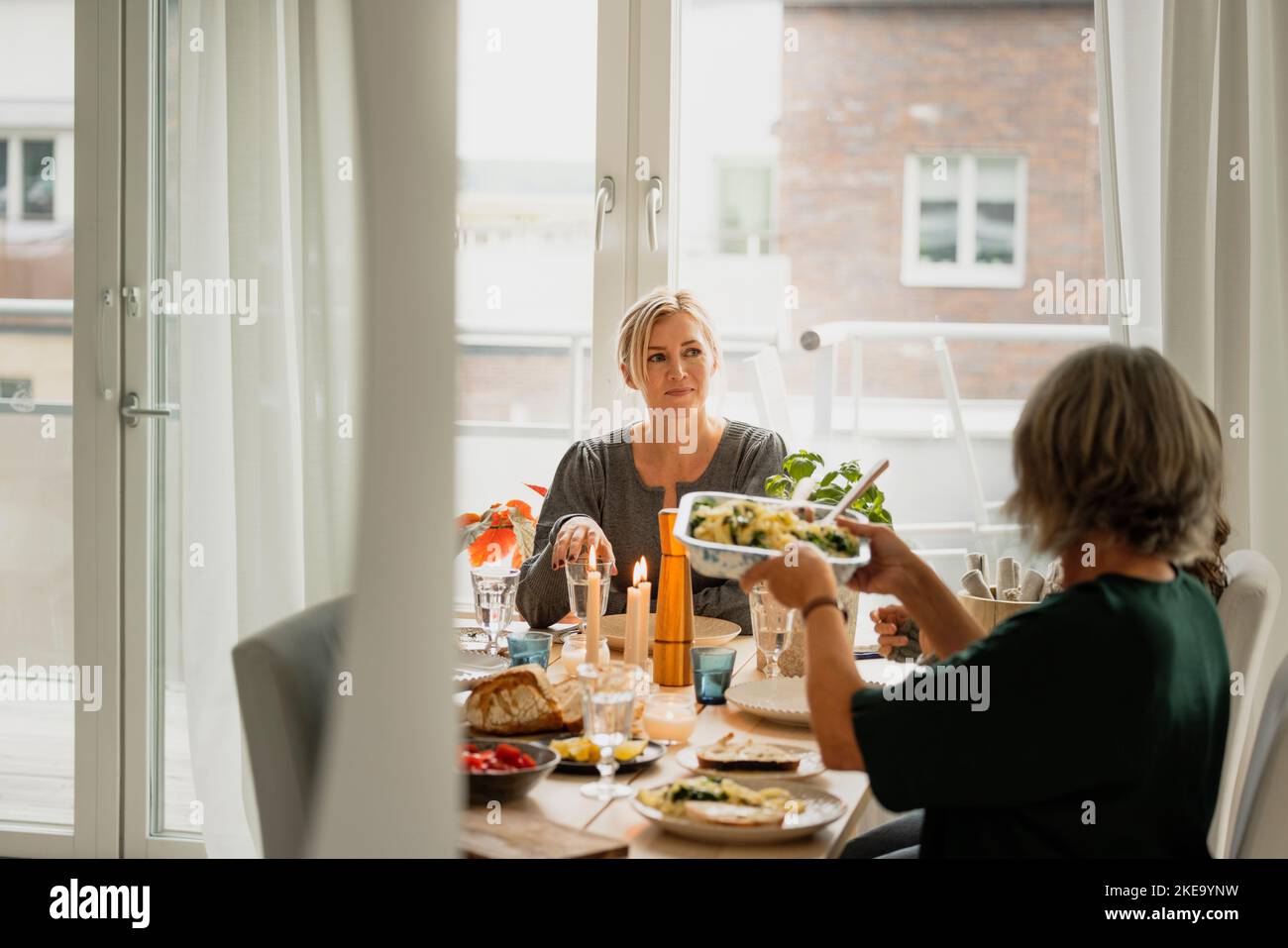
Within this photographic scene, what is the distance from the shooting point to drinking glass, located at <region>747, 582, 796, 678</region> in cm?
197

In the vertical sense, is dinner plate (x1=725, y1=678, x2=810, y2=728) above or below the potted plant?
below

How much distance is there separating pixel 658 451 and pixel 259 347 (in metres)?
0.95

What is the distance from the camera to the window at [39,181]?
10.0 feet

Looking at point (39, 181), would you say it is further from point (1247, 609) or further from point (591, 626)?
point (1247, 609)

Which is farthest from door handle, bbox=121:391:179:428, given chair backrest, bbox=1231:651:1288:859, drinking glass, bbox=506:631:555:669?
chair backrest, bbox=1231:651:1288:859

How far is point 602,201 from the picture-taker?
3.07m

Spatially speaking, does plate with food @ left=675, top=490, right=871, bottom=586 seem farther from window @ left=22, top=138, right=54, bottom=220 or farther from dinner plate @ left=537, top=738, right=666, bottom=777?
window @ left=22, top=138, right=54, bottom=220

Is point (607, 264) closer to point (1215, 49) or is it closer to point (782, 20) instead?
point (782, 20)
